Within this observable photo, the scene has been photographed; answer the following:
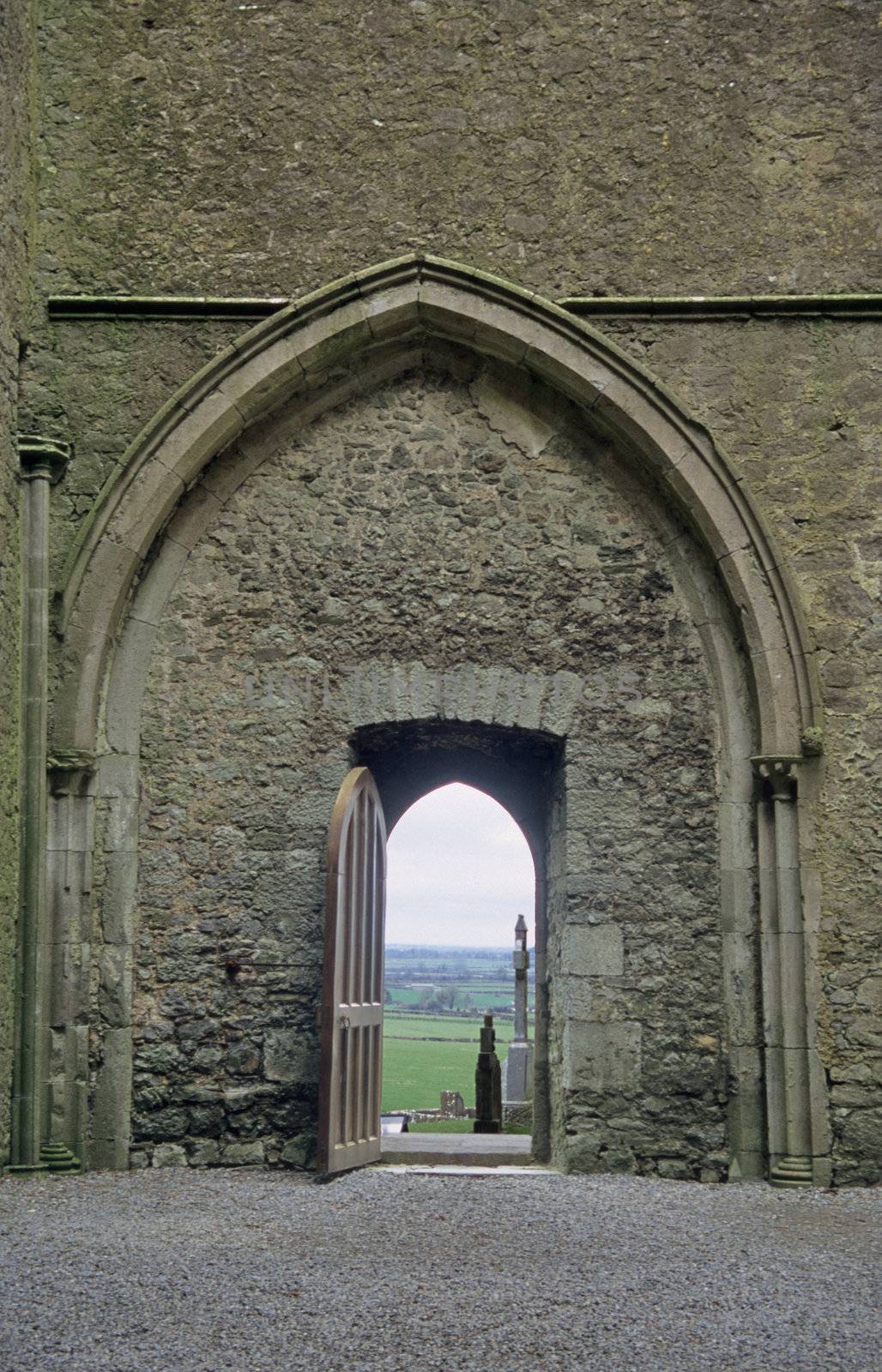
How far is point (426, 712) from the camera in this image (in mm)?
7000

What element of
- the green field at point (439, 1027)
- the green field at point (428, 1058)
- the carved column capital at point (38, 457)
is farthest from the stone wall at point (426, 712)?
the green field at point (439, 1027)

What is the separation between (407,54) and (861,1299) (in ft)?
19.6

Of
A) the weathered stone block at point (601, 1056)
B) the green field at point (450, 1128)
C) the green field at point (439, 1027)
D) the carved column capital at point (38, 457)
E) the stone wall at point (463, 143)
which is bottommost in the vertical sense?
the green field at point (439, 1027)

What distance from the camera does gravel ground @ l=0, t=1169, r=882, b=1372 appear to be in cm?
380

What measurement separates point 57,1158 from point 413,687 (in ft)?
8.56

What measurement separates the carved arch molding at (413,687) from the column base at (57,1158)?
0.04 meters

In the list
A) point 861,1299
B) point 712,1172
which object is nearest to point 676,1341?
point 861,1299

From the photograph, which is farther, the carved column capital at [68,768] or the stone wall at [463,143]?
the stone wall at [463,143]

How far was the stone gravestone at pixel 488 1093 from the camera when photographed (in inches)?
449

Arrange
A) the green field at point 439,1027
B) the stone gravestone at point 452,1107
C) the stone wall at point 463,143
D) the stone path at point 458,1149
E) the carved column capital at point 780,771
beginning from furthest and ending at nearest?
the green field at point 439,1027, the stone gravestone at point 452,1107, the stone path at point 458,1149, the stone wall at point 463,143, the carved column capital at point 780,771

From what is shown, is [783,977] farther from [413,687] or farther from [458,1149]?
[458,1149]

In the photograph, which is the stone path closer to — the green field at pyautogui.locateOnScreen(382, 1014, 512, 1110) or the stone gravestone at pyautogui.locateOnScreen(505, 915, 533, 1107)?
the stone gravestone at pyautogui.locateOnScreen(505, 915, 533, 1107)

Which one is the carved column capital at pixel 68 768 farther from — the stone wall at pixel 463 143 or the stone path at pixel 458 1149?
the stone path at pixel 458 1149

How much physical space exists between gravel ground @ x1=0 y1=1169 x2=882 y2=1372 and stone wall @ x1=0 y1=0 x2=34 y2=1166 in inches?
41.3
